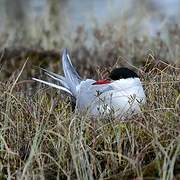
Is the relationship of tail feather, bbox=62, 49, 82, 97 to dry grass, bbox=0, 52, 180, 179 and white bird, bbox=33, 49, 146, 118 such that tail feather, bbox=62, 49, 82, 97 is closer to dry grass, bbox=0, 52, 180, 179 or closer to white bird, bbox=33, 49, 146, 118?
white bird, bbox=33, 49, 146, 118

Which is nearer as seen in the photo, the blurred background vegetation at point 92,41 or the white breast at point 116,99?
the white breast at point 116,99

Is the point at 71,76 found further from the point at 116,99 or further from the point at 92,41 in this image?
the point at 92,41

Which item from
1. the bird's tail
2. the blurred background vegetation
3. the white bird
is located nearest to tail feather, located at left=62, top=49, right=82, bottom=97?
the bird's tail

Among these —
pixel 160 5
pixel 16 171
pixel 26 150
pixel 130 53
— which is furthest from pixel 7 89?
pixel 160 5

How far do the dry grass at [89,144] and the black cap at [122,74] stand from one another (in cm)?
16

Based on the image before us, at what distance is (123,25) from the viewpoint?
8172 mm

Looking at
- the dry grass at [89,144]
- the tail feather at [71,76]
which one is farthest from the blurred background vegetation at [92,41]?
the dry grass at [89,144]

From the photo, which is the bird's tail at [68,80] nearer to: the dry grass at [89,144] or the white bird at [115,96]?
the white bird at [115,96]

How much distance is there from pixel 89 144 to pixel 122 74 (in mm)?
687

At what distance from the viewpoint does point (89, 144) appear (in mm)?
3590

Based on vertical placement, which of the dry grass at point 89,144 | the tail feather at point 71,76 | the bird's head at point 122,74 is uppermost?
the bird's head at point 122,74

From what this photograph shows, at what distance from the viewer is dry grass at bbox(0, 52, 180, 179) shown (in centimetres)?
322

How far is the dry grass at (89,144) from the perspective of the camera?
10.6 feet

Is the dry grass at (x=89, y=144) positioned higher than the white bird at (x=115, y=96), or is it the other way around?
the white bird at (x=115, y=96)
